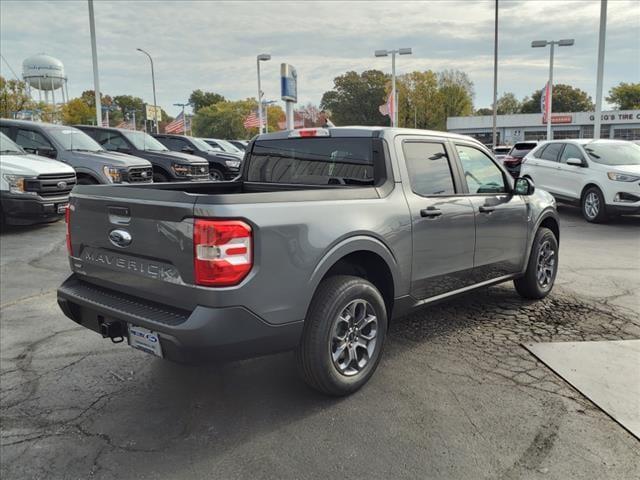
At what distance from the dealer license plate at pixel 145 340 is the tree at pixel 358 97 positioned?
83176 millimetres

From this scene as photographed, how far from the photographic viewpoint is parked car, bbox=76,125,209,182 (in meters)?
14.2

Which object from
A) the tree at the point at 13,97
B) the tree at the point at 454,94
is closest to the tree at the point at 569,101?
the tree at the point at 454,94

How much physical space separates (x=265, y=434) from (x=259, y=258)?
3.38 feet

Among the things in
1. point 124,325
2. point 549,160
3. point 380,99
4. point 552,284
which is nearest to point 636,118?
point 380,99

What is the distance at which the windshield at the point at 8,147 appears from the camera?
9852mm

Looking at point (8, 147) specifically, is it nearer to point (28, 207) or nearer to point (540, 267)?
point (28, 207)

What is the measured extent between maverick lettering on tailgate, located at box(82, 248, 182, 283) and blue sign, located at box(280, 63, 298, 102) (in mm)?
13240

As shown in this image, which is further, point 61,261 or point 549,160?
point 549,160

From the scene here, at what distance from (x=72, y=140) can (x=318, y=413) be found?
34.2 feet

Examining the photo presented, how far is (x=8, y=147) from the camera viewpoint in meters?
10.0

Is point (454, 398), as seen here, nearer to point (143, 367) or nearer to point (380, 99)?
point (143, 367)

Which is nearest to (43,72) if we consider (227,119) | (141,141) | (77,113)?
(77,113)

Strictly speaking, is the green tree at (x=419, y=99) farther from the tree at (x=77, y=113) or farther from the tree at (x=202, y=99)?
the tree at (x=202, y=99)

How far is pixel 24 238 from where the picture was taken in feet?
30.0
